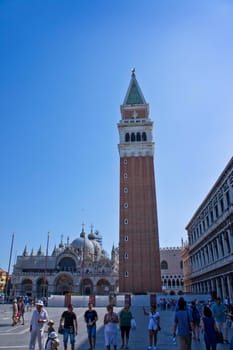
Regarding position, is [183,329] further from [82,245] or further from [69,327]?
[82,245]

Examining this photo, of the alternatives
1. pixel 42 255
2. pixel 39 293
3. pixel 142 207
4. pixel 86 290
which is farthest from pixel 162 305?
pixel 42 255

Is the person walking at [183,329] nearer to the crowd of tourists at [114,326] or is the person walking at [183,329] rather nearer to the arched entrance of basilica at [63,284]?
the crowd of tourists at [114,326]

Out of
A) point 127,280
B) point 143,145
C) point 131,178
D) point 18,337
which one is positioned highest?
point 143,145

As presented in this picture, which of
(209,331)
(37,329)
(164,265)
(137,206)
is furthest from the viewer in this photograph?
(164,265)

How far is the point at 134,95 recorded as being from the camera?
191 feet

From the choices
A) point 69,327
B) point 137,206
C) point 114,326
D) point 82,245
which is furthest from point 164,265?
point 69,327

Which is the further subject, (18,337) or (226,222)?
(226,222)

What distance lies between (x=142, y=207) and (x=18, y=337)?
3520 cm

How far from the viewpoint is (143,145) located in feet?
164

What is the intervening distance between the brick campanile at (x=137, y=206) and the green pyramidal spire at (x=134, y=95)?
116cm

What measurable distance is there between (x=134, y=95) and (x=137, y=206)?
23.8 m

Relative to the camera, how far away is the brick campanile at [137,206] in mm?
42156

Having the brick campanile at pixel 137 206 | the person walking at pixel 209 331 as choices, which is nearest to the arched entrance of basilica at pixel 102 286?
the brick campanile at pixel 137 206

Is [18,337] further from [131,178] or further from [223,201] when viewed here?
[131,178]
